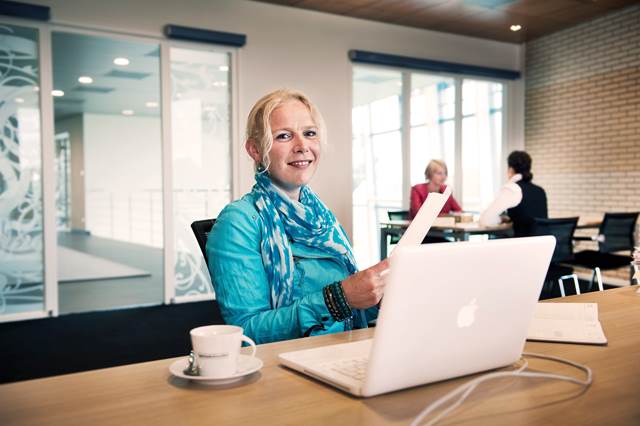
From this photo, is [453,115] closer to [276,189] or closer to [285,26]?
[285,26]

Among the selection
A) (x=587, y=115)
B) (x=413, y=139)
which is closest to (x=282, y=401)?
(x=413, y=139)

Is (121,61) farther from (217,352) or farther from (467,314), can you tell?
(467,314)

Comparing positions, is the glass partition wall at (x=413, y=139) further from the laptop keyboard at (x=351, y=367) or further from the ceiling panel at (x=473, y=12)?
the laptop keyboard at (x=351, y=367)

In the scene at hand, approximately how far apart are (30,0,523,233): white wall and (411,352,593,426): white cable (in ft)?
16.5

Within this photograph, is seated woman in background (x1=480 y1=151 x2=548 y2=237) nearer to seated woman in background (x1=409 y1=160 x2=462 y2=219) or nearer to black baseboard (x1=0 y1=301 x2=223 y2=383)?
seated woman in background (x1=409 y1=160 x2=462 y2=219)

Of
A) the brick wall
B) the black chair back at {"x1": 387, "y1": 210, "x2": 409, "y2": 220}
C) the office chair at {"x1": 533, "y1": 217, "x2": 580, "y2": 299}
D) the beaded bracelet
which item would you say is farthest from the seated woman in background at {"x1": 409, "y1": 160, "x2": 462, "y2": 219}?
the beaded bracelet

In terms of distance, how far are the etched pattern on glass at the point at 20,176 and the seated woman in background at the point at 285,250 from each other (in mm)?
3890

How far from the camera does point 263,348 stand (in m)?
1.26

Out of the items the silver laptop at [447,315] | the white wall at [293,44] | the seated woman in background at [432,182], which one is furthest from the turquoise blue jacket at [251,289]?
the seated woman in background at [432,182]

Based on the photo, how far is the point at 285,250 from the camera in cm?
168

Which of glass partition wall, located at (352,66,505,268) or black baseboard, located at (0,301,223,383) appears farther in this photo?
glass partition wall, located at (352,66,505,268)

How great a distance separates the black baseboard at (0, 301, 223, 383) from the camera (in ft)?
12.2

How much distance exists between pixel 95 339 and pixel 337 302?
11.3 ft

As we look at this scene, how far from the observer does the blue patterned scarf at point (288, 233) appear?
5.43 feet
